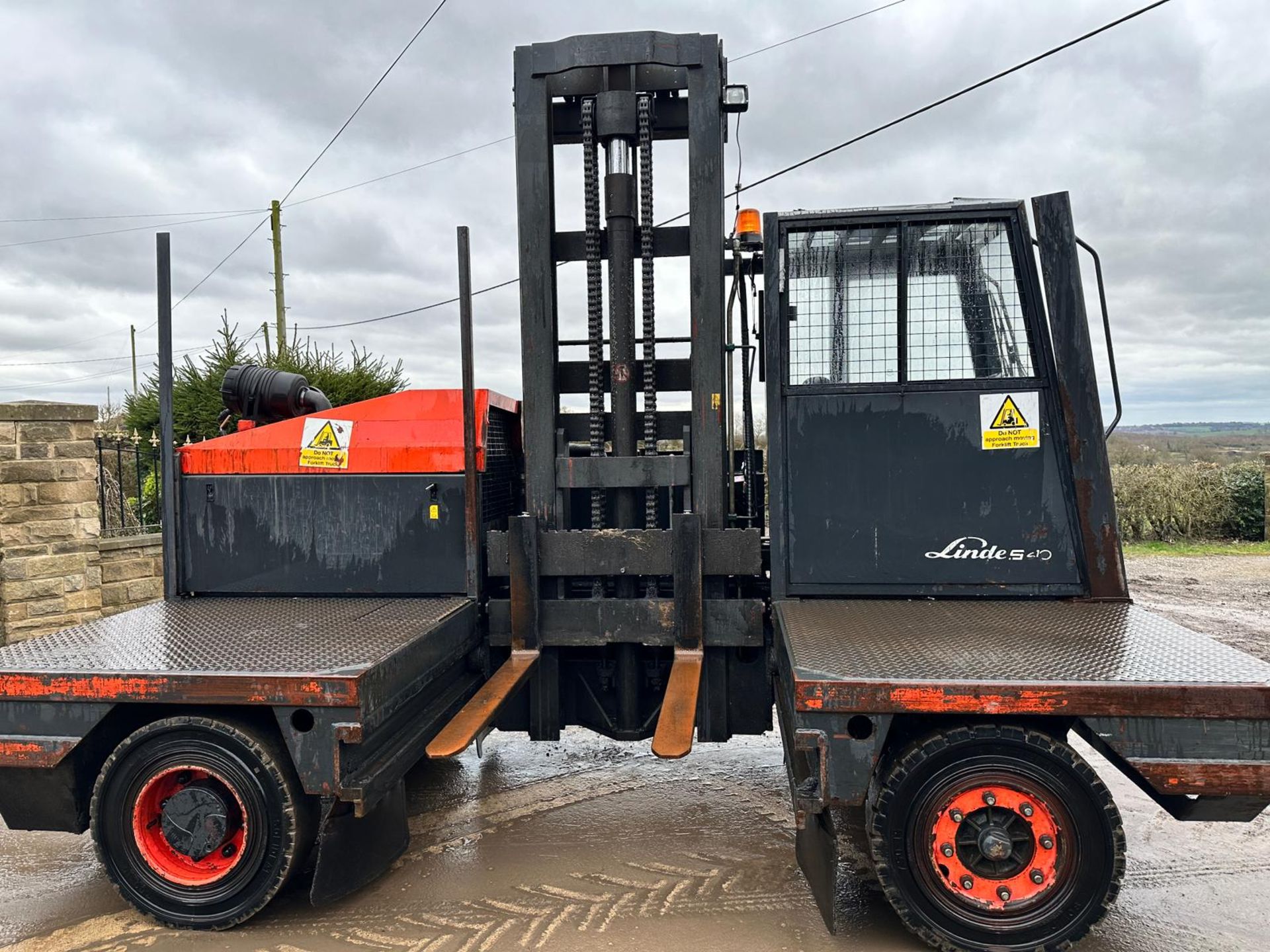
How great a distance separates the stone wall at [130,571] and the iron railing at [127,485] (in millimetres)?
223

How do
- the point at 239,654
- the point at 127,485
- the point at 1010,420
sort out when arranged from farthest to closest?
the point at 127,485
the point at 1010,420
the point at 239,654

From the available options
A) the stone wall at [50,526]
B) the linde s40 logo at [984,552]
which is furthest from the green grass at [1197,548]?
the stone wall at [50,526]

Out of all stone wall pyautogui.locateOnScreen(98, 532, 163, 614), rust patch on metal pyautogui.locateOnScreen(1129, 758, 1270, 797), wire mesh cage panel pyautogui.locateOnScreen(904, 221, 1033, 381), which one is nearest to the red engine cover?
wire mesh cage panel pyautogui.locateOnScreen(904, 221, 1033, 381)

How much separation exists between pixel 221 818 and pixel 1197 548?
17876 millimetres

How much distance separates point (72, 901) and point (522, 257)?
340 cm

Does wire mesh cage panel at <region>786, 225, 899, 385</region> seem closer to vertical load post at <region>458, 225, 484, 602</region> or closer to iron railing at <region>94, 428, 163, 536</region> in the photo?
vertical load post at <region>458, 225, 484, 602</region>

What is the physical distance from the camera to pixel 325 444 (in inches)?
177

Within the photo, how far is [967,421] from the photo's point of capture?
399 cm

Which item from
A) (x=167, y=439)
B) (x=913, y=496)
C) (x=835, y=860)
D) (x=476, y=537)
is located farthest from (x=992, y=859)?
(x=167, y=439)

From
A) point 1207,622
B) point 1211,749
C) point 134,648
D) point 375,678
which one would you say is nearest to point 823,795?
point 1211,749

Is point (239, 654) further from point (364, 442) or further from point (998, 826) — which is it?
point (998, 826)

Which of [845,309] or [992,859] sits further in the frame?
[845,309]

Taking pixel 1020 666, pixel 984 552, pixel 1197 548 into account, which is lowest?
pixel 1197 548

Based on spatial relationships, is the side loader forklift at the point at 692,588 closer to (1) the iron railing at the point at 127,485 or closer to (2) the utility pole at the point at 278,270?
(1) the iron railing at the point at 127,485
